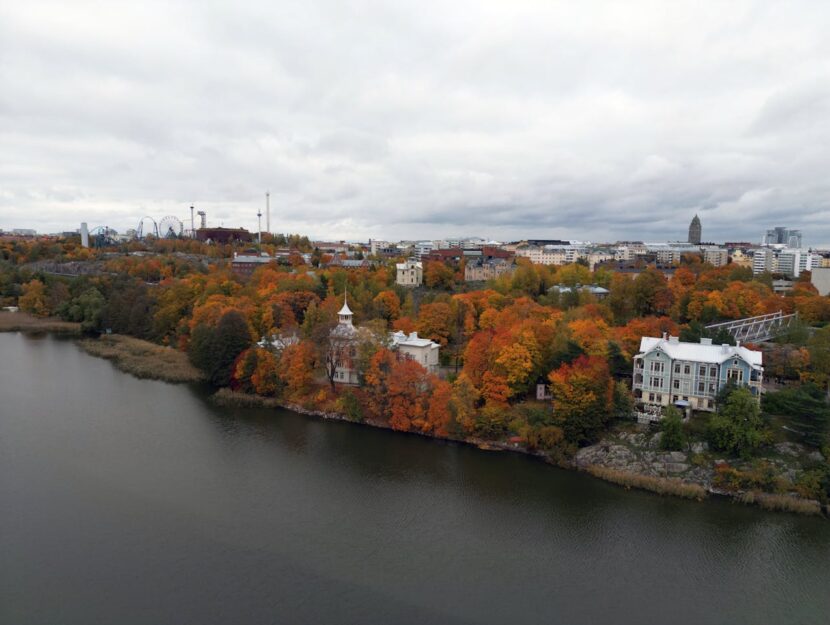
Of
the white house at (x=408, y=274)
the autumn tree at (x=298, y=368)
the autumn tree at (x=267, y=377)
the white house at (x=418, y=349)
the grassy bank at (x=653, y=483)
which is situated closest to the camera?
the grassy bank at (x=653, y=483)

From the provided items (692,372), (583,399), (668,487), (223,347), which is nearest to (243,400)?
(223,347)

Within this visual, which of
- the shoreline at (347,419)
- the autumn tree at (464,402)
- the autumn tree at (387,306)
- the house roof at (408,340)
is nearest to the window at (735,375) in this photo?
the shoreline at (347,419)

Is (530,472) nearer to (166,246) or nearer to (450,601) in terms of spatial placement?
(450,601)

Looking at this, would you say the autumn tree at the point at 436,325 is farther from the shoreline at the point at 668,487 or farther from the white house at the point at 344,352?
the shoreline at the point at 668,487

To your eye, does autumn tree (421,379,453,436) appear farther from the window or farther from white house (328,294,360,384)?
the window

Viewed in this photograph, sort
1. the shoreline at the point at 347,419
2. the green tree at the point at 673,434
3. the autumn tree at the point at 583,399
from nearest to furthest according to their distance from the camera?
1. the shoreline at the point at 347,419
2. the green tree at the point at 673,434
3. the autumn tree at the point at 583,399

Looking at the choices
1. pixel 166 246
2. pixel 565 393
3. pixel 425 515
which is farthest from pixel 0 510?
pixel 166 246

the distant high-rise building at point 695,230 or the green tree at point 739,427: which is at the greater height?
the distant high-rise building at point 695,230
